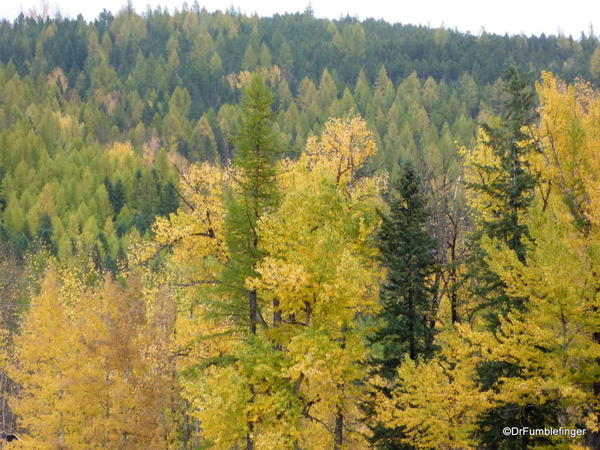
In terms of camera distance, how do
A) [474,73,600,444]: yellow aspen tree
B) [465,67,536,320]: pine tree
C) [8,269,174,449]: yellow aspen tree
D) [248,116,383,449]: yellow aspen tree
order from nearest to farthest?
[474,73,600,444]: yellow aspen tree
[248,116,383,449]: yellow aspen tree
[465,67,536,320]: pine tree
[8,269,174,449]: yellow aspen tree

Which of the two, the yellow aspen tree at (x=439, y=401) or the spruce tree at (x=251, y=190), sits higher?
the spruce tree at (x=251, y=190)

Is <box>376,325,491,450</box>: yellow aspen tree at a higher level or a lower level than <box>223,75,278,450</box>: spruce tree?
lower

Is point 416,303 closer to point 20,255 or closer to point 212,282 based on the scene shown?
point 212,282

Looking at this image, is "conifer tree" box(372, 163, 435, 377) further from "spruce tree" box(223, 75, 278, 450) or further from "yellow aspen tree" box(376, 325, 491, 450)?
"spruce tree" box(223, 75, 278, 450)

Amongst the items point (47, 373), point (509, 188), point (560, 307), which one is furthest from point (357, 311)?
point (47, 373)

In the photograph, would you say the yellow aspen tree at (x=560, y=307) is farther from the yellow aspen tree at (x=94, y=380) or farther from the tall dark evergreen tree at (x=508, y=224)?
the yellow aspen tree at (x=94, y=380)

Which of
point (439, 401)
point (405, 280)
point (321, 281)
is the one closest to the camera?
point (439, 401)

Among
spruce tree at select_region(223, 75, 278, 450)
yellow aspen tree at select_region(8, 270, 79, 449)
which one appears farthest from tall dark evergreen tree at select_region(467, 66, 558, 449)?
yellow aspen tree at select_region(8, 270, 79, 449)

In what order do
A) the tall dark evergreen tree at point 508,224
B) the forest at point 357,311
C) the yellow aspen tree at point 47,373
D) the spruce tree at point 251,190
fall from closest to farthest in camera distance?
the forest at point 357,311, the tall dark evergreen tree at point 508,224, the spruce tree at point 251,190, the yellow aspen tree at point 47,373

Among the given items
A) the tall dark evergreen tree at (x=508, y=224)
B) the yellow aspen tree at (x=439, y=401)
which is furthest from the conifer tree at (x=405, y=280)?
the tall dark evergreen tree at (x=508, y=224)

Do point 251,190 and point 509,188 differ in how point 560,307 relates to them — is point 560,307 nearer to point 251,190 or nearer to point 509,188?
point 509,188

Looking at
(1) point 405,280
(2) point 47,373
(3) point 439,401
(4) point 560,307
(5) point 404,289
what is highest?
(4) point 560,307

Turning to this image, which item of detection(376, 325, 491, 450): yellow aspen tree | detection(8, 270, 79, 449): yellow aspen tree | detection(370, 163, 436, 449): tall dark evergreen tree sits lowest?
detection(8, 270, 79, 449): yellow aspen tree

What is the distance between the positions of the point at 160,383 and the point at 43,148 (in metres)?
124
